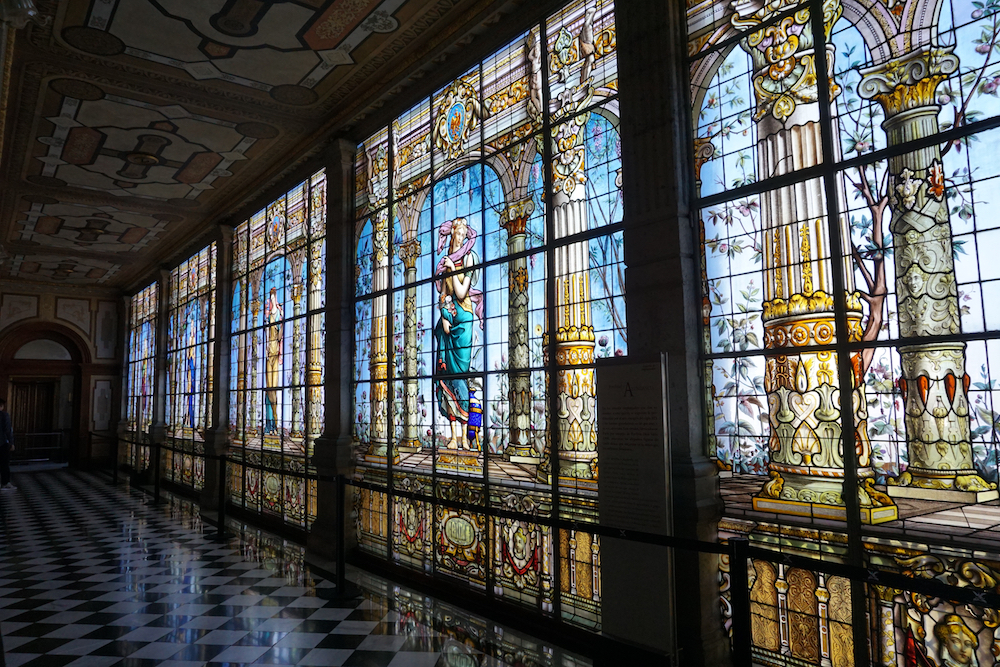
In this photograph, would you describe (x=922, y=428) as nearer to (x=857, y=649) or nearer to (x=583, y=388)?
(x=857, y=649)

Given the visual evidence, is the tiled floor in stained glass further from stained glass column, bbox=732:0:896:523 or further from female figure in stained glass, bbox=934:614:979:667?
female figure in stained glass, bbox=934:614:979:667

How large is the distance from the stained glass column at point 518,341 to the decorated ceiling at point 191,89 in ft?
6.36

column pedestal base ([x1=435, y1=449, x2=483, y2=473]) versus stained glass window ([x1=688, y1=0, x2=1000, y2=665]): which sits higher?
stained glass window ([x1=688, y1=0, x2=1000, y2=665])

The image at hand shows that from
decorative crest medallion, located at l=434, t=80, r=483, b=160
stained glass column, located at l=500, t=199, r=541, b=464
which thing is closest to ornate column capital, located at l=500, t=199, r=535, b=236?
stained glass column, located at l=500, t=199, r=541, b=464

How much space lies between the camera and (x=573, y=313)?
530 cm

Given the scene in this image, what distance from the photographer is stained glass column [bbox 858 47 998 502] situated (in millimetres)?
3223

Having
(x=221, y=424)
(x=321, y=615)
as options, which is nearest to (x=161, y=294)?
(x=221, y=424)

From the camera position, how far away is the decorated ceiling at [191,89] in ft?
20.5

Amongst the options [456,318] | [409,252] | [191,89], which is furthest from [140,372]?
[456,318]

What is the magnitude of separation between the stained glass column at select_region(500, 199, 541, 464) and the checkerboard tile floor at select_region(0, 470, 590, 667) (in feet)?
5.04

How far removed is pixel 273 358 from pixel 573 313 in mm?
6960

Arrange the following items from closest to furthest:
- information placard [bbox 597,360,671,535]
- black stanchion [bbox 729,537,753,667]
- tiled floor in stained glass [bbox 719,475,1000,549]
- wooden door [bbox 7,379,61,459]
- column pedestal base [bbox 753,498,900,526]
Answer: black stanchion [bbox 729,537,753,667] < tiled floor in stained glass [bbox 719,475,1000,549] < column pedestal base [bbox 753,498,900,526] < information placard [bbox 597,360,671,535] < wooden door [bbox 7,379,61,459]

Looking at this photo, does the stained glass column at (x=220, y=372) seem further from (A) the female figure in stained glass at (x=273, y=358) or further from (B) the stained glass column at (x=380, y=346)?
(B) the stained glass column at (x=380, y=346)

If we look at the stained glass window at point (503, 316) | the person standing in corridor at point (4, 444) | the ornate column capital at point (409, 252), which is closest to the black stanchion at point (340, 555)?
the stained glass window at point (503, 316)
